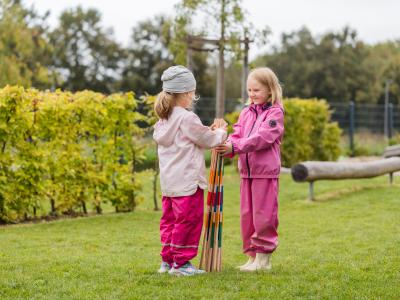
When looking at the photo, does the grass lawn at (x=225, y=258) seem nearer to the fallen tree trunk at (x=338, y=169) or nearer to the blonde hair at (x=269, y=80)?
the fallen tree trunk at (x=338, y=169)

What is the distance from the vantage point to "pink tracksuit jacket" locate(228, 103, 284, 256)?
5434 millimetres

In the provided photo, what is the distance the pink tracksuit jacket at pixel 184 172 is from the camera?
5191 mm

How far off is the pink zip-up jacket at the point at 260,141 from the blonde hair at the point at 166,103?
545 mm

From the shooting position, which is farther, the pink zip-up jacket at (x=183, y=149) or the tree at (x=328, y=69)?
the tree at (x=328, y=69)

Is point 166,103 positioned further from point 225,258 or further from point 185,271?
point 225,258

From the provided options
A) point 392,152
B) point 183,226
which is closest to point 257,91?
point 183,226

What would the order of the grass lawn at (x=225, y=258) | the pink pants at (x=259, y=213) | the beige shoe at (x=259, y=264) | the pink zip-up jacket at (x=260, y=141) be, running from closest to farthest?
1. the grass lawn at (x=225, y=258)
2. the pink zip-up jacket at (x=260, y=141)
3. the pink pants at (x=259, y=213)
4. the beige shoe at (x=259, y=264)

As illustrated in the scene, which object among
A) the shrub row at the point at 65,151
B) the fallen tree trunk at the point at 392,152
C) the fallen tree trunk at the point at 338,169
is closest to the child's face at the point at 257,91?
the shrub row at the point at 65,151

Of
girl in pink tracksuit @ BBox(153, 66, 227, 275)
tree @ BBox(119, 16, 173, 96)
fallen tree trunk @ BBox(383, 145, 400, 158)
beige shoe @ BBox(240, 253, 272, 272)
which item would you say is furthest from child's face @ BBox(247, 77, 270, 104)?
tree @ BBox(119, 16, 173, 96)

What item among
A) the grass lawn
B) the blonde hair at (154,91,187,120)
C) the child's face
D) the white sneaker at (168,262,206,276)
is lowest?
the grass lawn

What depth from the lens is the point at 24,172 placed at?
9.00m

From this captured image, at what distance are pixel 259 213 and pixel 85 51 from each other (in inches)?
1847

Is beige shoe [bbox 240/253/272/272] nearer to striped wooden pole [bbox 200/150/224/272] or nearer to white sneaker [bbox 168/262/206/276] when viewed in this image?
striped wooden pole [bbox 200/150/224/272]

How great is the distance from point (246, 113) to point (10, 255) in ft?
8.53
